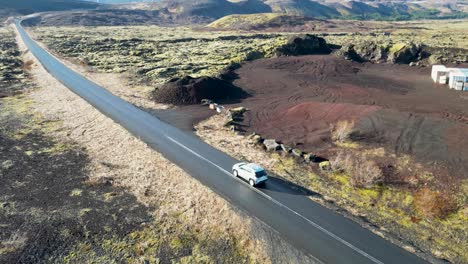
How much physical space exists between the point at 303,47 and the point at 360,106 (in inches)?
1876

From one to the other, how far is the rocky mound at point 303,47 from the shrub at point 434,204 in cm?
6435

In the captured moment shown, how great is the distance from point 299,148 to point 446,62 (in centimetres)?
5816

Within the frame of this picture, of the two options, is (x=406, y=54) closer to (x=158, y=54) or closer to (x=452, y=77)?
(x=452, y=77)

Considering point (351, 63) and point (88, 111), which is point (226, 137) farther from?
point (351, 63)

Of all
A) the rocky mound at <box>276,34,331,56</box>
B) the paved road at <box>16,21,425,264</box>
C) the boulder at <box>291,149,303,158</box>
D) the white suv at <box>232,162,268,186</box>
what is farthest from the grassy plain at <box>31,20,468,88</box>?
the white suv at <box>232,162,268,186</box>

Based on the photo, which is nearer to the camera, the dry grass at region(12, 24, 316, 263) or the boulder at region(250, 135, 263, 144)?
the dry grass at region(12, 24, 316, 263)

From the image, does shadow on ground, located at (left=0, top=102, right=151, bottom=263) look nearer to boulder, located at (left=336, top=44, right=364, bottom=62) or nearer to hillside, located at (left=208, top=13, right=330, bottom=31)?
boulder, located at (left=336, top=44, right=364, bottom=62)

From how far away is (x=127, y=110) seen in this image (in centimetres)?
4928

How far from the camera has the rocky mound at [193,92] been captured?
53438 mm

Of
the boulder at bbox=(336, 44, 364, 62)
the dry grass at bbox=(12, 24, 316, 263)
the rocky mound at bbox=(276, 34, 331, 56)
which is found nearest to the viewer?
the dry grass at bbox=(12, 24, 316, 263)

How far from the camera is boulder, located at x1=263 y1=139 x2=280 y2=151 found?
120 feet

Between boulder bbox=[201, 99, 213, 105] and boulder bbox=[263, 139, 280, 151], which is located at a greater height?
boulder bbox=[201, 99, 213, 105]

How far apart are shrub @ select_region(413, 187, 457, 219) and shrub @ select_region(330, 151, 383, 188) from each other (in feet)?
10.7

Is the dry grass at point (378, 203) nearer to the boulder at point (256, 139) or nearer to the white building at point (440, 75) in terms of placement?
the boulder at point (256, 139)
